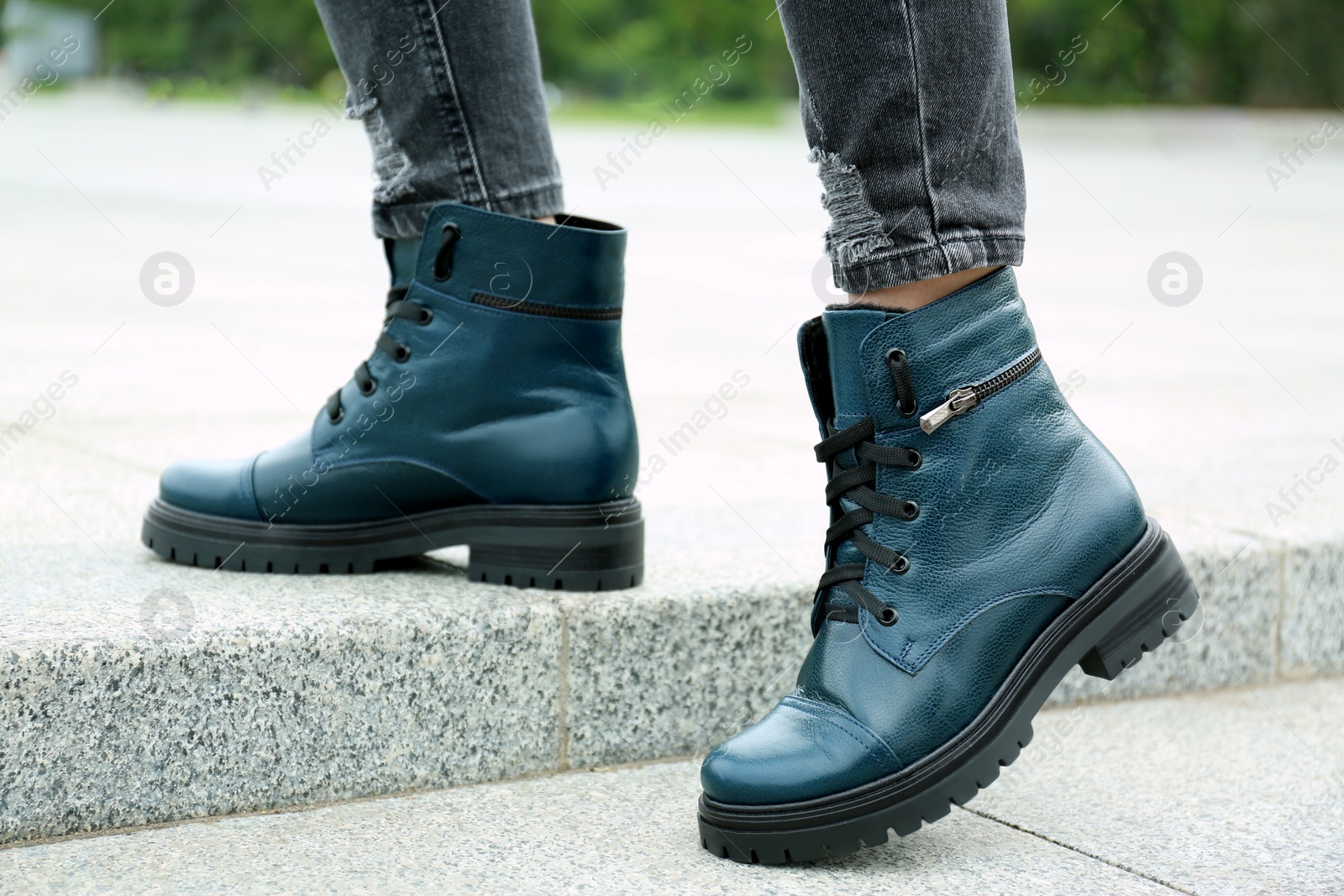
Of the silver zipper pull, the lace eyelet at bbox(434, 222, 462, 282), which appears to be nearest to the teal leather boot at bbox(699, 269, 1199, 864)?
the silver zipper pull

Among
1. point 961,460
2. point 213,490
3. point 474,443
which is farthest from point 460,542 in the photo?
point 961,460

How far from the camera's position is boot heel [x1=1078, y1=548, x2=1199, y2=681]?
59.4 inches

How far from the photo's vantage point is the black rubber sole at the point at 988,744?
1.40 m

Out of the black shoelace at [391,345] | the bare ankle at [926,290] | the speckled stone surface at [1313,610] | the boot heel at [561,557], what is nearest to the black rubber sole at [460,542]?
the boot heel at [561,557]

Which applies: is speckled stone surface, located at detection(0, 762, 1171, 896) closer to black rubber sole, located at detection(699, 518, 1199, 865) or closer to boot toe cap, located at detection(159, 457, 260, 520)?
black rubber sole, located at detection(699, 518, 1199, 865)

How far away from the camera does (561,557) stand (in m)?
1.78

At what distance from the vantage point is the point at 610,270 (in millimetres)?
1808

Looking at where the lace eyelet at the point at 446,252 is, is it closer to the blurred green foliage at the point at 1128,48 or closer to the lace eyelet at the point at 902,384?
the lace eyelet at the point at 902,384

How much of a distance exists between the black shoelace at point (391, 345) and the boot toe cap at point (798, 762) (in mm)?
709

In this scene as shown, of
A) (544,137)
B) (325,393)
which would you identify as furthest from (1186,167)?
(544,137)

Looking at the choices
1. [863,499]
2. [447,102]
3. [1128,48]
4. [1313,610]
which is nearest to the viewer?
[863,499]

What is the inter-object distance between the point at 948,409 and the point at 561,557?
0.58m

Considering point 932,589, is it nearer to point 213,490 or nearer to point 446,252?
point 446,252

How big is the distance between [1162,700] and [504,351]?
116 centimetres
